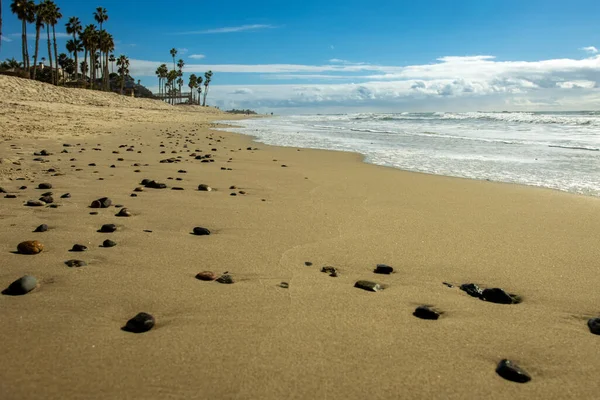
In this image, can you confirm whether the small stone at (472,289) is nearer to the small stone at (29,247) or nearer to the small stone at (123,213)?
the small stone at (29,247)

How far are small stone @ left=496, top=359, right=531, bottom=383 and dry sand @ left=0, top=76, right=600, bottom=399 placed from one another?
29 millimetres

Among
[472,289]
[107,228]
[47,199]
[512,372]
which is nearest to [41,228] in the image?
[107,228]

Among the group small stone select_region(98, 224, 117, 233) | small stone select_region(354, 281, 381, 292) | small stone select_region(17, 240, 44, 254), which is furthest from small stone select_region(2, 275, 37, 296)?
small stone select_region(354, 281, 381, 292)

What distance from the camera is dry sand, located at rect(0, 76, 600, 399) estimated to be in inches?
76.1

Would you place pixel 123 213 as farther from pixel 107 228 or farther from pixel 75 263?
pixel 75 263

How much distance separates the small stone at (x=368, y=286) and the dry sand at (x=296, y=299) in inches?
2.6

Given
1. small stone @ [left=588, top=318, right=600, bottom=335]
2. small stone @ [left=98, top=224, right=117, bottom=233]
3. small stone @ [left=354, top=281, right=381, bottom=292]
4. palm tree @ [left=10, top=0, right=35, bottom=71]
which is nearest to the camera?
small stone @ [left=588, top=318, right=600, bottom=335]

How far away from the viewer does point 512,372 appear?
2.01 meters

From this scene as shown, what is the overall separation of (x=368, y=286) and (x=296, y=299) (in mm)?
532

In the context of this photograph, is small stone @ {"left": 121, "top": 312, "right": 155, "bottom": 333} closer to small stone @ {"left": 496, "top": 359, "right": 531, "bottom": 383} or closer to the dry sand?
the dry sand

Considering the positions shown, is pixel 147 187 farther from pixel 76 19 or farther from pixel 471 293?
pixel 76 19

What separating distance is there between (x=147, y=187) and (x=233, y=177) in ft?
5.60

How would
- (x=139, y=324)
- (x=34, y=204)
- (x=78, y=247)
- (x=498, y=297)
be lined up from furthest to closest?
(x=34, y=204), (x=78, y=247), (x=498, y=297), (x=139, y=324)

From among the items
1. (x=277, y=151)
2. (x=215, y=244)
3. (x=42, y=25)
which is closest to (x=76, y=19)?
(x=42, y=25)
